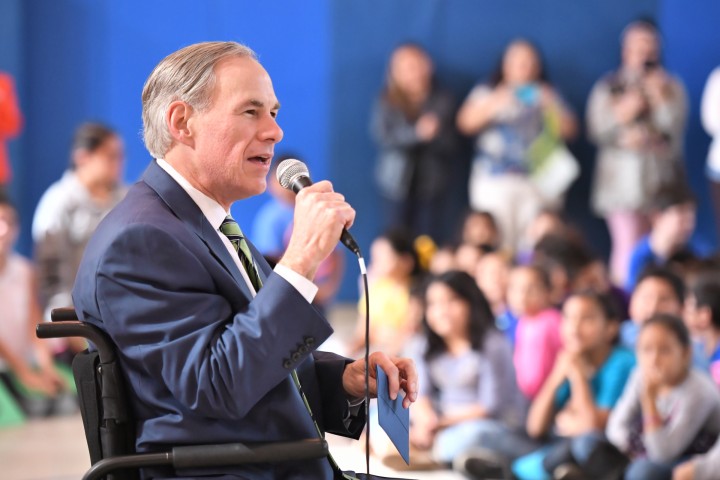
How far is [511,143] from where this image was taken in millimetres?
7785

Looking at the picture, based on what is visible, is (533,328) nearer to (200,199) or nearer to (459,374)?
(459,374)

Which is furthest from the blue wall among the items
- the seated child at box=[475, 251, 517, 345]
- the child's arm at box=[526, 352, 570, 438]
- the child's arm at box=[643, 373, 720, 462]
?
the child's arm at box=[643, 373, 720, 462]

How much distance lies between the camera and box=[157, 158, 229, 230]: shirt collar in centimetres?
204

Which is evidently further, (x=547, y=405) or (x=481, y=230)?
(x=481, y=230)

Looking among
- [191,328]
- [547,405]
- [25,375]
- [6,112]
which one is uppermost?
[6,112]

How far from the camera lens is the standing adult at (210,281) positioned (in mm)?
1826

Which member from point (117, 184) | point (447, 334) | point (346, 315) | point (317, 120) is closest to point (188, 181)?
point (447, 334)

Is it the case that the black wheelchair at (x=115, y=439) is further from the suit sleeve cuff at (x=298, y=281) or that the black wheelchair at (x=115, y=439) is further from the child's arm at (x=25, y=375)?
the child's arm at (x=25, y=375)

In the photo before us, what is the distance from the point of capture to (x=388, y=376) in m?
2.07

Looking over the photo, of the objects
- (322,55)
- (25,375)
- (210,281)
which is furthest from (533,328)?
(322,55)

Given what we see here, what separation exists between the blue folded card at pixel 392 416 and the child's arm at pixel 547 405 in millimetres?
2160

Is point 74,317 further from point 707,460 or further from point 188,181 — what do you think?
point 707,460

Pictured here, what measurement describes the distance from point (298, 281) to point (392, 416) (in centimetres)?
35

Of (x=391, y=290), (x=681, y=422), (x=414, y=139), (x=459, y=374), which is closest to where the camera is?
(x=681, y=422)
